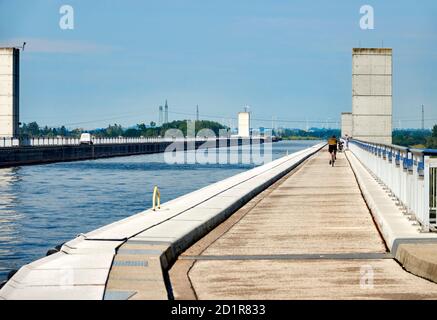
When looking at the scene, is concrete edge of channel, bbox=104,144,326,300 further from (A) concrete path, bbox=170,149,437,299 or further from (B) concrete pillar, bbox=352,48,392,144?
(B) concrete pillar, bbox=352,48,392,144

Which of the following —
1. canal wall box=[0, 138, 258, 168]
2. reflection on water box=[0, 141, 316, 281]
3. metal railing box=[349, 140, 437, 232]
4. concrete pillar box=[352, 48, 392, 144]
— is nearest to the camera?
metal railing box=[349, 140, 437, 232]

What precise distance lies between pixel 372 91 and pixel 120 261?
39.9 meters

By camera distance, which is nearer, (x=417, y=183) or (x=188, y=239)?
(x=188, y=239)

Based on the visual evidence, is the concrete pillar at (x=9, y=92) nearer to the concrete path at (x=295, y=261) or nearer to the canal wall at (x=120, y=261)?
the concrete path at (x=295, y=261)

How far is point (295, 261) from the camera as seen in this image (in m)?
14.8

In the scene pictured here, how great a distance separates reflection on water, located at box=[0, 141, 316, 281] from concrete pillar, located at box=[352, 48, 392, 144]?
36.8 ft

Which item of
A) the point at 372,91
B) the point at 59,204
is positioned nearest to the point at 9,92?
the point at 372,91

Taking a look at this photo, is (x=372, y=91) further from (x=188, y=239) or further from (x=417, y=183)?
(x=188, y=239)

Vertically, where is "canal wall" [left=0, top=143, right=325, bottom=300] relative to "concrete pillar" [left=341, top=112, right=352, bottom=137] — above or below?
below

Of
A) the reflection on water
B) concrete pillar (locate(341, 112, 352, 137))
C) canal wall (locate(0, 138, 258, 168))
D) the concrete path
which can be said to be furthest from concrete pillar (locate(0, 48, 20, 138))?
the concrete path

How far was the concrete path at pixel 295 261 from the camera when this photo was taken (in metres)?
12.0

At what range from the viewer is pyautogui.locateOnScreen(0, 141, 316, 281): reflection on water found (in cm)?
2609

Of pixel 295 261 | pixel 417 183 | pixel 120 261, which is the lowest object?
pixel 295 261

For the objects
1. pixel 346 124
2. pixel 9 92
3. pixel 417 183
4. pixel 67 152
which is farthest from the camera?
pixel 346 124
